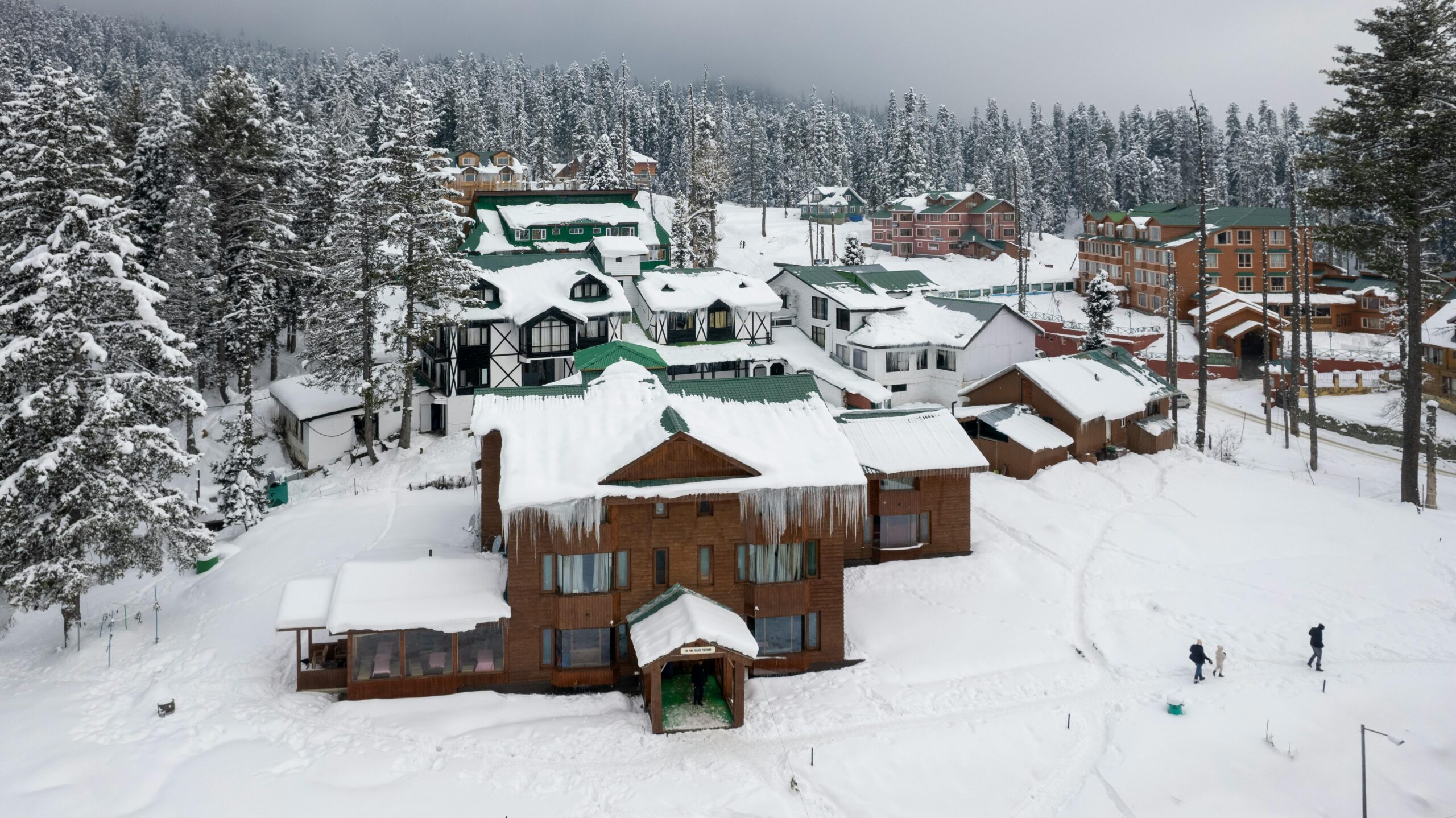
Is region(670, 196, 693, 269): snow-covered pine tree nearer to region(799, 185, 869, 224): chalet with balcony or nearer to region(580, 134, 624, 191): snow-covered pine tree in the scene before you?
region(580, 134, 624, 191): snow-covered pine tree

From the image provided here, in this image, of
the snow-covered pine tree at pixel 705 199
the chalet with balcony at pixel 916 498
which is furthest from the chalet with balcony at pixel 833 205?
the chalet with balcony at pixel 916 498

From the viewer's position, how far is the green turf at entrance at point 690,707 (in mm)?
24234

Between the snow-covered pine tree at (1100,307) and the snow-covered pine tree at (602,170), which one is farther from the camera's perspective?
the snow-covered pine tree at (602,170)

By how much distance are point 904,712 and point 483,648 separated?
36.7 ft

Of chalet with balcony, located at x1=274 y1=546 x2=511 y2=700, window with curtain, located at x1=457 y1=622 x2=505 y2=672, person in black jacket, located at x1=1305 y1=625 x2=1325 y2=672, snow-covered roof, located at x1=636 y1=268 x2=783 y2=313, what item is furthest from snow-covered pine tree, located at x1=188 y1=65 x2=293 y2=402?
person in black jacket, located at x1=1305 y1=625 x2=1325 y2=672

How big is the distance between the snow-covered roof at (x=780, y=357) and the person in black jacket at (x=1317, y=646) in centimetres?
2751

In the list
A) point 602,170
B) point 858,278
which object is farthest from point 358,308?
point 602,170

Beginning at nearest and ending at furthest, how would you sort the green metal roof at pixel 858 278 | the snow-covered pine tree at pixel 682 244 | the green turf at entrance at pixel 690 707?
the green turf at entrance at pixel 690 707 → the green metal roof at pixel 858 278 → the snow-covered pine tree at pixel 682 244

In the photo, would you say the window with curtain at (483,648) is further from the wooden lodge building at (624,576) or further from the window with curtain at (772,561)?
the window with curtain at (772,561)

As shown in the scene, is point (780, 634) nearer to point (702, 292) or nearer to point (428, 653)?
point (428, 653)

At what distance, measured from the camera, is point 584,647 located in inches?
1038

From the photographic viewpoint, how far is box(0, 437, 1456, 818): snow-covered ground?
21.1 m

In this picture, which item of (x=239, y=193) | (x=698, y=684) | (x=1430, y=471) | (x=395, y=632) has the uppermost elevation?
(x=239, y=193)

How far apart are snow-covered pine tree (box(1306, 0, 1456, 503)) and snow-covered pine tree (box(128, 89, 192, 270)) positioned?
57784 mm
